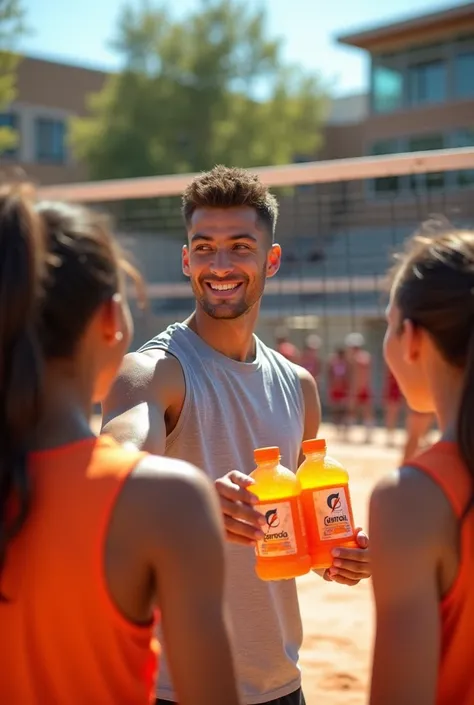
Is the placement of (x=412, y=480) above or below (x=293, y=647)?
above

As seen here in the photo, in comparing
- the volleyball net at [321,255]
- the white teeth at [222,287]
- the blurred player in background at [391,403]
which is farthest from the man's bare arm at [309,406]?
the volleyball net at [321,255]

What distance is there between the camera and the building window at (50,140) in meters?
34.4

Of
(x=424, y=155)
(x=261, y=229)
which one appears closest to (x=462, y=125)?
(x=424, y=155)

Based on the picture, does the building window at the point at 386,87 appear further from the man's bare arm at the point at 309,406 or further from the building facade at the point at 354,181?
the man's bare arm at the point at 309,406

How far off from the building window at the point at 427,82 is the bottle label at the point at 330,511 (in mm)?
29634

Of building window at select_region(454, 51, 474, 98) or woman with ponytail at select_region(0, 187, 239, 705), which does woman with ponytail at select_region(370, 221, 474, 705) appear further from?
building window at select_region(454, 51, 474, 98)

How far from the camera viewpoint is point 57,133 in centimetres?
3531

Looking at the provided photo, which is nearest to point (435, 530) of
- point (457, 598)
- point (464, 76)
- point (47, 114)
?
point (457, 598)

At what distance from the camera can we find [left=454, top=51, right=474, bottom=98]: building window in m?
29.7

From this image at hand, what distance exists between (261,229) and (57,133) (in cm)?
3374

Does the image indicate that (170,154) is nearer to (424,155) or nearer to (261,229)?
(424,155)

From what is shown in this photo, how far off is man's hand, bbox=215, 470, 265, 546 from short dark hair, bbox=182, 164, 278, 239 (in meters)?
1.10

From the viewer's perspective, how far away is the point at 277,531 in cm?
223

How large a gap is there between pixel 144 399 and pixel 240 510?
497 millimetres
